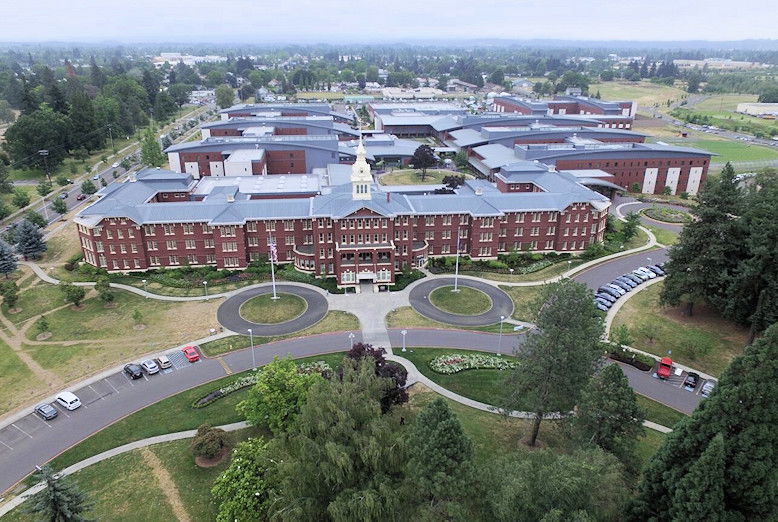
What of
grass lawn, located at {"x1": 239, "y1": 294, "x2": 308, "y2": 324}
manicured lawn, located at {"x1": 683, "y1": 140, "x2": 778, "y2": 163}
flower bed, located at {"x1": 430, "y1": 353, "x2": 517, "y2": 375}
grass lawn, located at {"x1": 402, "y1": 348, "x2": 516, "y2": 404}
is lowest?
grass lawn, located at {"x1": 402, "y1": 348, "x2": 516, "y2": 404}

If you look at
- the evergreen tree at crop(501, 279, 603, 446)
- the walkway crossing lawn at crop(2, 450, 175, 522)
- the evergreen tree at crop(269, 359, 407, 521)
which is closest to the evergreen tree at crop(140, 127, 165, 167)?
the walkway crossing lawn at crop(2, 450, 175, 522)

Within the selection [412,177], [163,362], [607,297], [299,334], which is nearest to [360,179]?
[299,334]

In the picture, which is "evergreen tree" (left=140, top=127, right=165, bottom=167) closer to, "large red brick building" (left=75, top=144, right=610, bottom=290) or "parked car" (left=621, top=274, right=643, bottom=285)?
"large red brick building" (left=75, top=144, right=610, bottom=290)

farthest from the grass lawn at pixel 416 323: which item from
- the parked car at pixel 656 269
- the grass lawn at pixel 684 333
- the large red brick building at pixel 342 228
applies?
the parked car at pixel 656 269

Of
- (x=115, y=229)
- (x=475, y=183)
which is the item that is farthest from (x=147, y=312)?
(x=475, y=183)

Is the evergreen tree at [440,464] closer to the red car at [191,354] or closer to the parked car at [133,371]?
the red car at [191,354]

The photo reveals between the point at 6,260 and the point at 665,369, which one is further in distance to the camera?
the point at 6,260

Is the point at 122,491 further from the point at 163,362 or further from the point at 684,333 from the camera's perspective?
the point at 684,333
